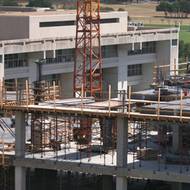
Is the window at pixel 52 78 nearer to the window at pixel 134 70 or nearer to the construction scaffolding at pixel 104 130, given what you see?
the window at pixel 134 70

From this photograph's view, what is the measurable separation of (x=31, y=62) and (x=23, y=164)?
3992 centimetres

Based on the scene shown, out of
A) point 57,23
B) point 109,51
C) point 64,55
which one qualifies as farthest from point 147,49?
point 64,55

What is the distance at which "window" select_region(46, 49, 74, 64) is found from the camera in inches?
3804

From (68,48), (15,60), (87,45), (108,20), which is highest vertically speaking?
(108,20)

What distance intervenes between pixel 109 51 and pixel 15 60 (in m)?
15.9

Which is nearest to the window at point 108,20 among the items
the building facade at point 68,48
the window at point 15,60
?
the building facade at point 68,48

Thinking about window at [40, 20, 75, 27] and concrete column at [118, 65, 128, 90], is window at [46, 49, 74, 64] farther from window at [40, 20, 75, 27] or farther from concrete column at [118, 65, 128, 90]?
concrete column at [118, 65, 128, 90]

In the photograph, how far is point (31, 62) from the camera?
307 feet

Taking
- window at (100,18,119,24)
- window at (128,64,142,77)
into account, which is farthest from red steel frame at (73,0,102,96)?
window at (128,64,142,77)

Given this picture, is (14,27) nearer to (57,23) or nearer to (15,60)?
(57,23)

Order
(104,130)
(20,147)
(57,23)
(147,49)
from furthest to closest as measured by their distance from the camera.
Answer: (147,49) < (57,23) < (104,130) < (20,147)

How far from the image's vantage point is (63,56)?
97750mm

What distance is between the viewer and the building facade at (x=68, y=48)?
302 ft

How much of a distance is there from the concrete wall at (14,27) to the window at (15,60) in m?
4.92
